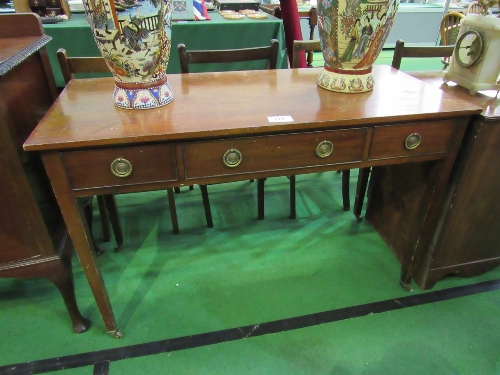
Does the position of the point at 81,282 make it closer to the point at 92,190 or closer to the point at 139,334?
the point at 139,334

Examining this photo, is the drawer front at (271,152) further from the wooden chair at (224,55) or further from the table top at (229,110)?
the wooden chair at (224,55)

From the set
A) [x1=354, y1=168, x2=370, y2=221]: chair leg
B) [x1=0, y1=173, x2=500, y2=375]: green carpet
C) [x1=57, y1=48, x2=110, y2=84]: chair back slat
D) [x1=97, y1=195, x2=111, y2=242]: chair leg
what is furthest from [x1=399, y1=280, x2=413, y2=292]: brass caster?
[x1=57, y1=48, x2=110, y2=84]: chair back slat

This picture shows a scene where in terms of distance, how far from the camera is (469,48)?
1069 mm

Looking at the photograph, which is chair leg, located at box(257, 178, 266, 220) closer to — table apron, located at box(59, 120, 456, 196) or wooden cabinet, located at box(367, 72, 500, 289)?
wooden cabinet, located at box(367, 72, 500, 289)

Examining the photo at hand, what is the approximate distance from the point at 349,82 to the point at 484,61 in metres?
0.40

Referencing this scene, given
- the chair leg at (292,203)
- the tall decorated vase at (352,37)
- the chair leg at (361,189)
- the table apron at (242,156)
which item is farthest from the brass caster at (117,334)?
the chair leg at (361,189)

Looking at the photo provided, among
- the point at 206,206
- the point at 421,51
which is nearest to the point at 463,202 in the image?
the point at 421,51

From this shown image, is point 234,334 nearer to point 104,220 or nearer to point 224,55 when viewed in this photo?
point 104,220

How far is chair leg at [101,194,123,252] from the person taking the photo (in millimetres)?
1369

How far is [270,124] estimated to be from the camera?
0.81m

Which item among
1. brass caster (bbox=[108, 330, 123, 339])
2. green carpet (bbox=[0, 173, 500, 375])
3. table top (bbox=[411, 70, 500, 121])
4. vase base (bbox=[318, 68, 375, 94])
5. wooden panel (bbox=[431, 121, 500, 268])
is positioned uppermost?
vase base (bbox=[318, 68, 375, 94])

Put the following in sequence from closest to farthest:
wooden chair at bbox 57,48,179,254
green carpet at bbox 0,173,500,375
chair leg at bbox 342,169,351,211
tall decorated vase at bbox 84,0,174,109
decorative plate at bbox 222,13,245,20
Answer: tall decorated vase at bbox 84,0,174,109 < green carpet at bbox 0,173,500,375 < wooden chair at bbox 57,48,179,254 < chair leg at bbox 342,169,351,211 < decorative plate at bbox 222,13,245,20

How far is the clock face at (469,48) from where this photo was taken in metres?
1.03

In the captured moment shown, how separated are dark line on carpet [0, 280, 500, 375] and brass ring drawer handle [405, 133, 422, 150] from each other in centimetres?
60
